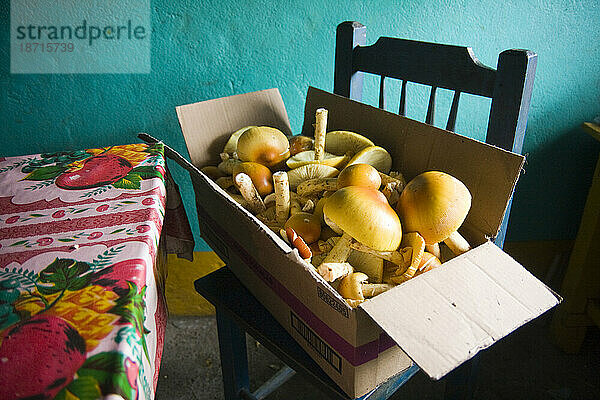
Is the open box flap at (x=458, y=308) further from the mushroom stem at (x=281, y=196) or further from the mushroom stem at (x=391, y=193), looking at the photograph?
the mushroom stem at (x=281, y=196)

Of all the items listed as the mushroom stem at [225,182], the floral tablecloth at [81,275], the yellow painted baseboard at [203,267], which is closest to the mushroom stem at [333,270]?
the floral tablecloth at [81,275]

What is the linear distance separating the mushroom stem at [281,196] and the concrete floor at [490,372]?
2.29 ft

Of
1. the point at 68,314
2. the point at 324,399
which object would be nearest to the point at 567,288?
the point at 324,399

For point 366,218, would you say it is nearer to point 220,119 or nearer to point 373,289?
point 373,289

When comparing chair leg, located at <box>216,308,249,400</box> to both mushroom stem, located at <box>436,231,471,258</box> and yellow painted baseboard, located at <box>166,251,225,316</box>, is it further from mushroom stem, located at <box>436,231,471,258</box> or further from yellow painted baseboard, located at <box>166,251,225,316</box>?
yellow painted baseboard, located at <box>166,251,225,316</box>

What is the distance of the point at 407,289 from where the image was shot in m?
0.52

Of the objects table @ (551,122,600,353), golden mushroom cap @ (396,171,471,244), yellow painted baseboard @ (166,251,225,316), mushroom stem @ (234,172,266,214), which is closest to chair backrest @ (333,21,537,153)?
golden mushroom cap @ (396,171,471,244)

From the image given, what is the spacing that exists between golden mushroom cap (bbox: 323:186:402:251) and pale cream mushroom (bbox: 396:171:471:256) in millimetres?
Answer: 36

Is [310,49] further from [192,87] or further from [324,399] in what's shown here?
[324,399]

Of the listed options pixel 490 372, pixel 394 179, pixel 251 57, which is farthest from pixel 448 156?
pixel 490 372

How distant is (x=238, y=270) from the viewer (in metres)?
0.79

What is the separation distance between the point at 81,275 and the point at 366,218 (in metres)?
0.35

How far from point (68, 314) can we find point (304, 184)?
17.8 inches

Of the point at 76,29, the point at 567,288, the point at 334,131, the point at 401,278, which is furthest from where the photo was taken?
the point at 567,288
